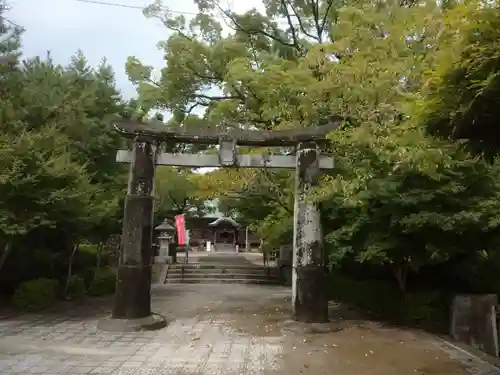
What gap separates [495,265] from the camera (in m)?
10.3

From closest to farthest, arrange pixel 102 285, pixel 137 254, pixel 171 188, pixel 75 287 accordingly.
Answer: pixel 137 254 < pixel 75 287 < pixel 102 285 < pixel 171 188

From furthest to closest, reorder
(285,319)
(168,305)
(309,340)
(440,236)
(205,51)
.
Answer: (205,51), (168,305), (285,319), (440,236), (309,340)

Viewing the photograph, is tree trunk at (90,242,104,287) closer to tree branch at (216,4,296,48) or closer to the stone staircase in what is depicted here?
the stone staircase

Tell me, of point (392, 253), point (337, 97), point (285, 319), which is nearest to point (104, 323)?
point (285, 319)

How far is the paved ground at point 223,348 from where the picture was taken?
6.63 m

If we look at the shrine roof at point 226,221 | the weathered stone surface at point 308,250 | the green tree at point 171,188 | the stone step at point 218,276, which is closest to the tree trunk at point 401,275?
the weathered stone surface at point 308,250

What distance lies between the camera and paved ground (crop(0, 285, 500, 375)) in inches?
261

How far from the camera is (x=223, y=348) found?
798 cm

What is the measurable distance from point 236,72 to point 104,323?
8.26m

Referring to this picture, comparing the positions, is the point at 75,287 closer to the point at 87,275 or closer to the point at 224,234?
the point at 87,275

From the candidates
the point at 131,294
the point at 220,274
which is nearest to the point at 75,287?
the point at 131,294

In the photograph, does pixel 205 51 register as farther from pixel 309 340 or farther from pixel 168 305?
pixel 309 340

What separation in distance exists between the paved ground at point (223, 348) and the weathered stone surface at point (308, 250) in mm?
557

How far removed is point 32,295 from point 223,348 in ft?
21.2
